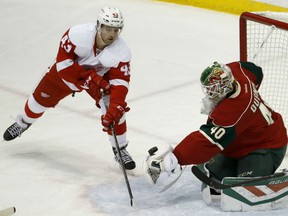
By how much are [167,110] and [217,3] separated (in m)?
1.85

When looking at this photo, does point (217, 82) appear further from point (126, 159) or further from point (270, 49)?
point (270, 49)

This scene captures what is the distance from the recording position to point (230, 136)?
134 inches

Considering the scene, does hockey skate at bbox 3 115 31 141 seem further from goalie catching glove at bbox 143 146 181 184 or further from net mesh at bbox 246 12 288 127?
net mesh at bbox 246 12 288 127

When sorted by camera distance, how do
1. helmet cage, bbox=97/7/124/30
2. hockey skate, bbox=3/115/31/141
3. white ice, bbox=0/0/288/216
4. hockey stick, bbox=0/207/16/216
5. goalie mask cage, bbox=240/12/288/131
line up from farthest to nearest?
hockey skate, bbox=3/115/31/141 < goalie mask cage, bbox=240/12/288/131 < helmet cage, bbox=97/7/124/30 < white ice, bbox=0/0/288/216 < hockey stick, bbox=0/207/16/216

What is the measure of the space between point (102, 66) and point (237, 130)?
76 centimetres

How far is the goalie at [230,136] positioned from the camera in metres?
3.41

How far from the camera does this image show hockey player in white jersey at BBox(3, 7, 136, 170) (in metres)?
3.79

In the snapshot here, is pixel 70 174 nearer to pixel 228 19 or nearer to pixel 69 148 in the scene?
pixel 69 148

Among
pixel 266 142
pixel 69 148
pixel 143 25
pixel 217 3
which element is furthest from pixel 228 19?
pixel 266 142

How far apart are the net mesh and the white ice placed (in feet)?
1.25

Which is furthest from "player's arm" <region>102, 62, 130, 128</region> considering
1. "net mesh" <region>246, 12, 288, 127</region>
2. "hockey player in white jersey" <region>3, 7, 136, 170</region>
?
"net mesh" <region>246, 12, 288, 127</region>

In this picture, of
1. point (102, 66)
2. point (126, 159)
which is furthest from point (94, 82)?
point (126, 159)

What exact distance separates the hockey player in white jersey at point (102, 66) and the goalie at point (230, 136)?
0.42 metres

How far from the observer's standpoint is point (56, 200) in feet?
12.0
